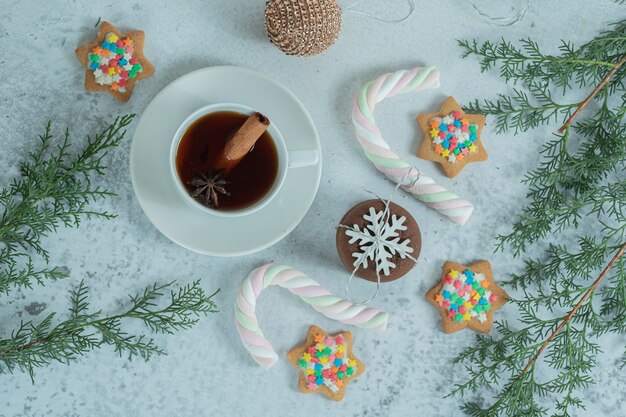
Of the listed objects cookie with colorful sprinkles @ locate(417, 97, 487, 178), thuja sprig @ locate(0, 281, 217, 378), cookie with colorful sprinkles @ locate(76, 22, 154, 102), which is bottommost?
Answer: thuja sprig @ locate(0, 281, 217, 378)

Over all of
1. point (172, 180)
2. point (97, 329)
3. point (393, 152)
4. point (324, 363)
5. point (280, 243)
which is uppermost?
point (393, 152)

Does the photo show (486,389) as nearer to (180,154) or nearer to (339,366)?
(339,366)

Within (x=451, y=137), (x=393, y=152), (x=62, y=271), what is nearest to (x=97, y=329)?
(x=62, y=271)

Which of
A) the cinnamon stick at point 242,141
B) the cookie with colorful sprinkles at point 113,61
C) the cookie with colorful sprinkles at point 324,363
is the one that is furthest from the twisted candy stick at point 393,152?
the cookie with colorful sprinkles at point 113,61

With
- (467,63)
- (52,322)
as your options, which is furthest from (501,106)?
(52,322)

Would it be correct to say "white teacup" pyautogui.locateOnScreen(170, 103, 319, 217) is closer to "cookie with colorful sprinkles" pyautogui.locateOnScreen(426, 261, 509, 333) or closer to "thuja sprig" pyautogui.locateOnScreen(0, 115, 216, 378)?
"thuja sprig" pyautogui.locateOnScreen(0, 115, 216, 378)

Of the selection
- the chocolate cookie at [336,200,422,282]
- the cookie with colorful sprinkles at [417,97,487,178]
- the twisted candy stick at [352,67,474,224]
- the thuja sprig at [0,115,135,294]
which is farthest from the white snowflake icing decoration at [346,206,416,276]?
the thuja sprig at [0,115,135,294]

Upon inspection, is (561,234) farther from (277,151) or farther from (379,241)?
(277,151)
